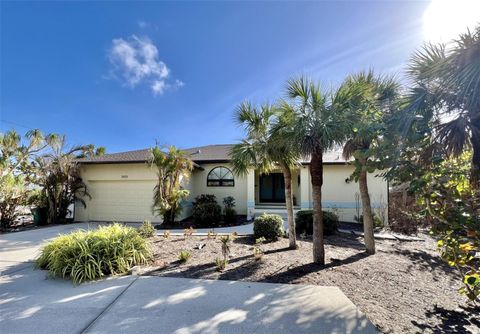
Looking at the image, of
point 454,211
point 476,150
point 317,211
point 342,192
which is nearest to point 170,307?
point 317,211

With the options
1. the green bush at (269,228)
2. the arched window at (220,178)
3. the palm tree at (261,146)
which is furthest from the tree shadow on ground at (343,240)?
the arched window at (220,178)

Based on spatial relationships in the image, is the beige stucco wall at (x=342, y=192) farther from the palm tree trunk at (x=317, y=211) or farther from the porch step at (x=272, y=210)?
the palm tree trunk at (x=317, y=211)

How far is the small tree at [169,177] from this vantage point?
10.3 meters

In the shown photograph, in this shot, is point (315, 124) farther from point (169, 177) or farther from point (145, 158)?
point (145, 158)

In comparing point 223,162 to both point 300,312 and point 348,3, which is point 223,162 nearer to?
point 348,3

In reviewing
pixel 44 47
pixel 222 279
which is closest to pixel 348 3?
pixel 222 279

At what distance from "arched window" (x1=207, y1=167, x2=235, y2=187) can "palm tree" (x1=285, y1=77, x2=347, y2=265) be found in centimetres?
934

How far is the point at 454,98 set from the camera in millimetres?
2801

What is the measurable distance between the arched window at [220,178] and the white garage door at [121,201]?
12.3 feet

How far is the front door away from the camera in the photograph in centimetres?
1666

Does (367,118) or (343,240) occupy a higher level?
(367,118)

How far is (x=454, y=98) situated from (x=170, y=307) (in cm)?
478

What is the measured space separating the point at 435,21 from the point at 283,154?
3797 millimetres

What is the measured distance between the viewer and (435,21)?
353cm
